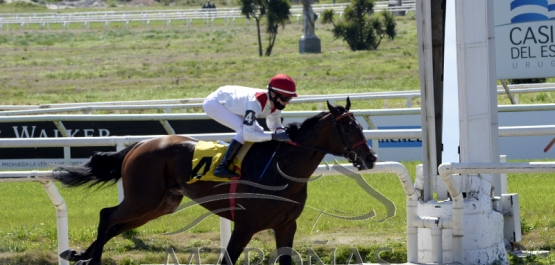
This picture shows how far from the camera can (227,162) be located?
5406 mm

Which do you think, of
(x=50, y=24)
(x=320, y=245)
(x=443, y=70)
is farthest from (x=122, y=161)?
(x=50, y=24)

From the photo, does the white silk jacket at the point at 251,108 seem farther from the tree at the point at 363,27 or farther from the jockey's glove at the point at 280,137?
the tree at the point at 363,27

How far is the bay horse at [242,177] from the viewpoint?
5309mm

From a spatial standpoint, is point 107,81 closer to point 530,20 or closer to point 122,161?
point 530,20

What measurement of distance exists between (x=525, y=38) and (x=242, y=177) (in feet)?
19.1

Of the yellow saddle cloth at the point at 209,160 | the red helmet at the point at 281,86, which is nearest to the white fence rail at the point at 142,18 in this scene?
the yellow saddle cloth at the point at 209,160

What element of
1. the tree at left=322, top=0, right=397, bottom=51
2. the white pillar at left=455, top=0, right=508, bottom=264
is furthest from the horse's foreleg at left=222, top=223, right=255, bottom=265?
the tree at left=322, top=0, right=397, bottom=51

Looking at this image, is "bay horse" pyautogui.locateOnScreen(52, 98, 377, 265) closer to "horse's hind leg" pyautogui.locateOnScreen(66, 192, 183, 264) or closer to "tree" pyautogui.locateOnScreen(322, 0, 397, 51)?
"horse's hind leg" pyautogui.locateOnScreen(66, 192, 183, 264)

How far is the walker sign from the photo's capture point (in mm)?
9883

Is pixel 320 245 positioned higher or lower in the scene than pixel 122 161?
lower

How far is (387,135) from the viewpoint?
6.48 m

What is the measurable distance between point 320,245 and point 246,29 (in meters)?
42.0

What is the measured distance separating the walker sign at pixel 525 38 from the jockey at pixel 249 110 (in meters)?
5.34

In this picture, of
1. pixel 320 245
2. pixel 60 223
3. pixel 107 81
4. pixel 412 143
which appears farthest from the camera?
pixel 107 81
